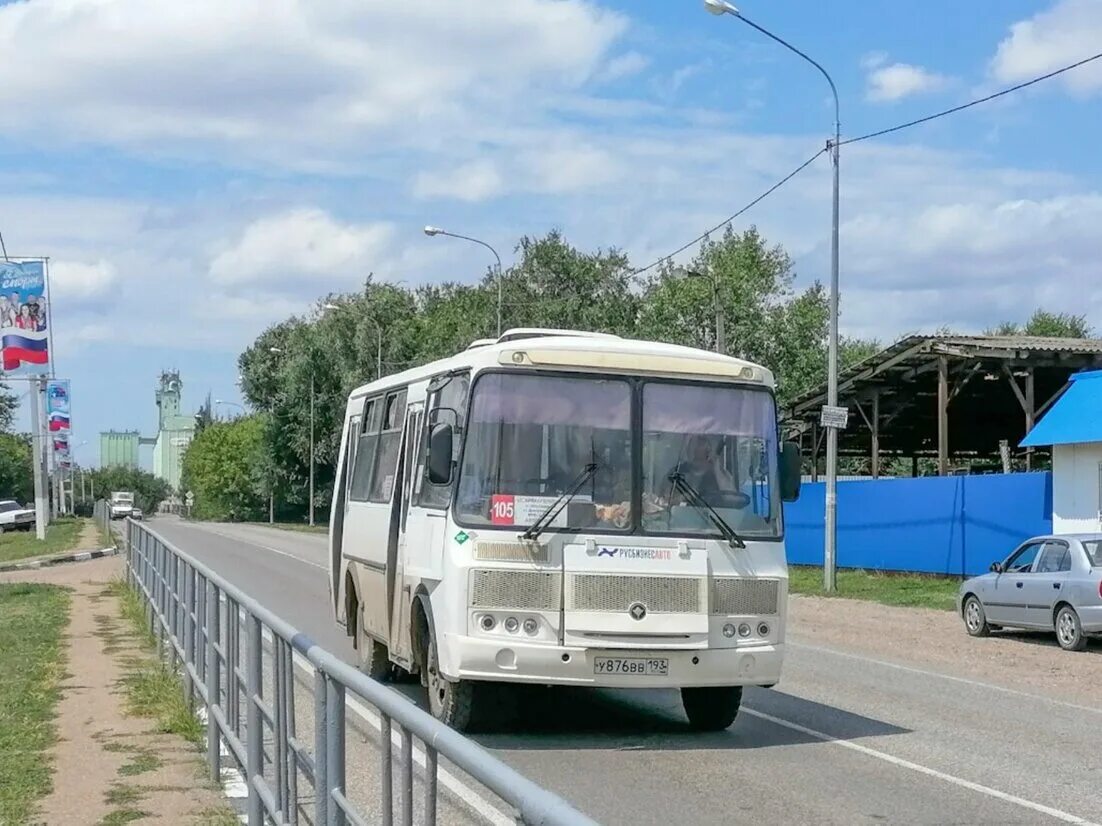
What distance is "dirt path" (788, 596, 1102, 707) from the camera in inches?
641

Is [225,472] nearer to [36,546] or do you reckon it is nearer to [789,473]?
[36,546]

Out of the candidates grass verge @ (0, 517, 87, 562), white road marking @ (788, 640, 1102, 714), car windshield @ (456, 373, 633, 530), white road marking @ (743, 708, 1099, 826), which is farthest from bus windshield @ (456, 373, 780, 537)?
grass verge @ (0, 517, 87, 562)

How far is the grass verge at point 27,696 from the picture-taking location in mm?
8938

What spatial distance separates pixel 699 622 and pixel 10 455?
128 meters

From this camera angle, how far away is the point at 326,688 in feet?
17.7

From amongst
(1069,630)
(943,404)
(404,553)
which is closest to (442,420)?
(404,553)

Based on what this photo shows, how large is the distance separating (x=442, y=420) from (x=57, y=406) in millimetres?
52593

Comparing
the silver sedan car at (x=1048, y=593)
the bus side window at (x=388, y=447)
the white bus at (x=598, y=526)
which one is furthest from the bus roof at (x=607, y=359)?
the silver sedan car at (x=1048, y=593)

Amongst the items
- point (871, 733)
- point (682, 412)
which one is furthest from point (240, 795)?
point (871, 733)

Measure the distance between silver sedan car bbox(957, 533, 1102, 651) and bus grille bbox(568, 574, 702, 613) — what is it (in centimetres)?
977

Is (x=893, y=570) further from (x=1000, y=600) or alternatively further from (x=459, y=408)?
(x=459, y=408)

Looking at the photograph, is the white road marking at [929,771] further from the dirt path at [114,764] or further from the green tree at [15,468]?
the green tree at [15,468]

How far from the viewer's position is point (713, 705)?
1165cm

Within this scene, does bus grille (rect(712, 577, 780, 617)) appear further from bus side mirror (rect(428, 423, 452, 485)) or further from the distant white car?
the distant white car
